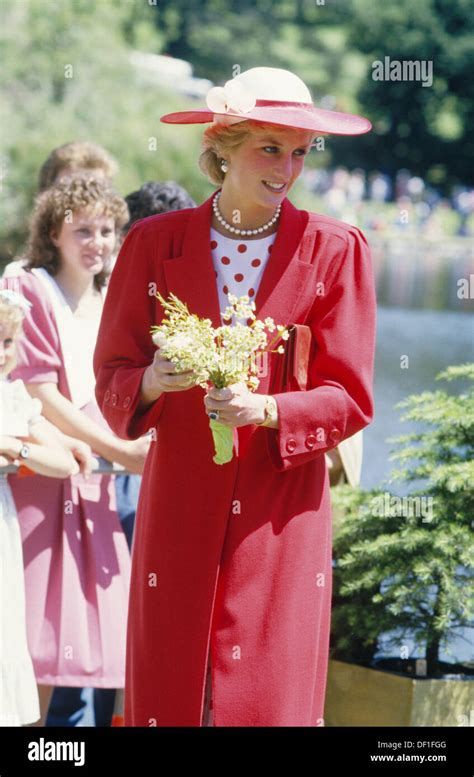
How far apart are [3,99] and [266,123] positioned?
93.8 feet

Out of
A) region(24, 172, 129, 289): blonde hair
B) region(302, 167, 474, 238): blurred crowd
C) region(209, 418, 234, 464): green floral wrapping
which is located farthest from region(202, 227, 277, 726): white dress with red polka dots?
region(302, 167, 474, 238): blurred crowd

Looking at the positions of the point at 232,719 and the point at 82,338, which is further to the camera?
the point at 82,338

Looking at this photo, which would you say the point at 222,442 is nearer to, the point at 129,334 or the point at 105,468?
the point at 129,334

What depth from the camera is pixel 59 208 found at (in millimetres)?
5211

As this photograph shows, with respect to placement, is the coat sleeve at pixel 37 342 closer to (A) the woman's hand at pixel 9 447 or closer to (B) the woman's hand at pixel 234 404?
(A) the woman's hand at pixel 9 447

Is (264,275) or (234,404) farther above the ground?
(264,275)

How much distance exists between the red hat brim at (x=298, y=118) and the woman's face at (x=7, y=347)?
1242mm

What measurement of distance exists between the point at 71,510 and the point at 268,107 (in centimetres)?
186

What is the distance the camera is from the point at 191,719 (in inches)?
142

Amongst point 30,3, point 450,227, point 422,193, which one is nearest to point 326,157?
point 422,193

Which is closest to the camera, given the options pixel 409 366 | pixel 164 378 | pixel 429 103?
pixel 164 378

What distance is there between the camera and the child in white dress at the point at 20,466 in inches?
183

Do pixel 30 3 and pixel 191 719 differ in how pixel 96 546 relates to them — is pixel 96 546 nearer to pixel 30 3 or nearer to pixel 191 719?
pixel 191 719

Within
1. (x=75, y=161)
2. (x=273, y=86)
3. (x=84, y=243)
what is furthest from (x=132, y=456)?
(x=273, y=86)
